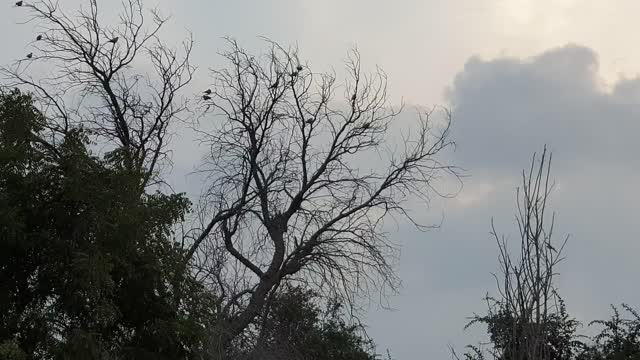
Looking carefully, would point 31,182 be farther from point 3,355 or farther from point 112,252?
point 3,355

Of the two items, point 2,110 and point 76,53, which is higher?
point 76,53

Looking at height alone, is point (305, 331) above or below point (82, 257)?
above

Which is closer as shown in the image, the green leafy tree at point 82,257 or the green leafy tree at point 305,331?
the green leafy tree at point 82,257

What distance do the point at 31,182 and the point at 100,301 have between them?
2.11m

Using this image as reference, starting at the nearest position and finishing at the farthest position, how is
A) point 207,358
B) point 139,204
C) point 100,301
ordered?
1. point 100,301
2. point 139,204
3. point 207,358

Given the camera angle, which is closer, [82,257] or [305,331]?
[82,257]

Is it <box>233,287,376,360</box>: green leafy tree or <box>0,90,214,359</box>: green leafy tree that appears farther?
<box>233,287,376,360</box>: green leafy tree

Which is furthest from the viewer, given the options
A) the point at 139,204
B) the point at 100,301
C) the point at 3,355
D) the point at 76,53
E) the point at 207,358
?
the point at 76,53

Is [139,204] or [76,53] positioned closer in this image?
[139,204]

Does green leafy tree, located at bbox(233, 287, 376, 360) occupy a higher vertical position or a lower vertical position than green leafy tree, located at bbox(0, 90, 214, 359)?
higher

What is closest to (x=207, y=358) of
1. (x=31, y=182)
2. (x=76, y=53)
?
(x=31, y=182)

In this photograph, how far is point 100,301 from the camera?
15898mm

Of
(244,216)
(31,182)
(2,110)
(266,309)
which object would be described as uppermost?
(244,216)

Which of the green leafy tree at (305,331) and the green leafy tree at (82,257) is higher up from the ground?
the green leafy tree at (305,331)
